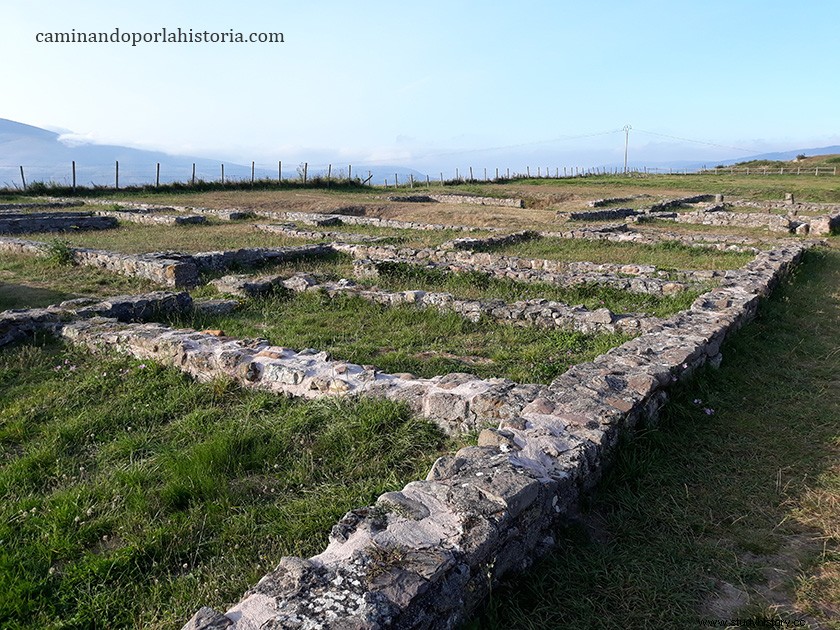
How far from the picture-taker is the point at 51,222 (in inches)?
719

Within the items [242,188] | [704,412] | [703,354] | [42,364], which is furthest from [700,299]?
[242,188]

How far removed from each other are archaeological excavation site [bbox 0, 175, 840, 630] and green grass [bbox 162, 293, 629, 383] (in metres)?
0.04

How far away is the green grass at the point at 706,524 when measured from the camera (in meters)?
2.63

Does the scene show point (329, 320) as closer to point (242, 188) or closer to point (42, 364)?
point (42, 364)

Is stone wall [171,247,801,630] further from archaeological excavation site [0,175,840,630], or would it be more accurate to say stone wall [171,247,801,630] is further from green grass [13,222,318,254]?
green grass [13,222,318,254]

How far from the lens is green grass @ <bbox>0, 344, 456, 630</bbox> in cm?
274

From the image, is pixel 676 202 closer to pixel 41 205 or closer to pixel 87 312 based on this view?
pixel 87 312

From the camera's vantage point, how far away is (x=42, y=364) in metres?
6.03

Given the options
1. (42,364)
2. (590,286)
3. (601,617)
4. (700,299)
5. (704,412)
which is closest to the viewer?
(601,617)

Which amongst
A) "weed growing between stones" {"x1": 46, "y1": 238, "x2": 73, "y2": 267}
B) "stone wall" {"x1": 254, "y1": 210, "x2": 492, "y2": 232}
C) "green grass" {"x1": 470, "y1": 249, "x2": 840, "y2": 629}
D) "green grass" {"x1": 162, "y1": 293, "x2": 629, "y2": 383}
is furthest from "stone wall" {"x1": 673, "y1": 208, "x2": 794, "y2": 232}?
"weed growing between stones" {"x1": 46, "y1": 238, "x2": 73, "y2": 267}

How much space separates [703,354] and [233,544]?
459 cm

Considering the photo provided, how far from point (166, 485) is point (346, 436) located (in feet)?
3.97

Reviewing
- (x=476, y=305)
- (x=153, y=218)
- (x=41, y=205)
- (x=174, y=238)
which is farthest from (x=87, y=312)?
(x=41, y=205)

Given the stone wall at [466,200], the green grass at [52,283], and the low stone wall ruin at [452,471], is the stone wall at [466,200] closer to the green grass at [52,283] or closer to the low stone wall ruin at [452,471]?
the green grass at [52,283]
